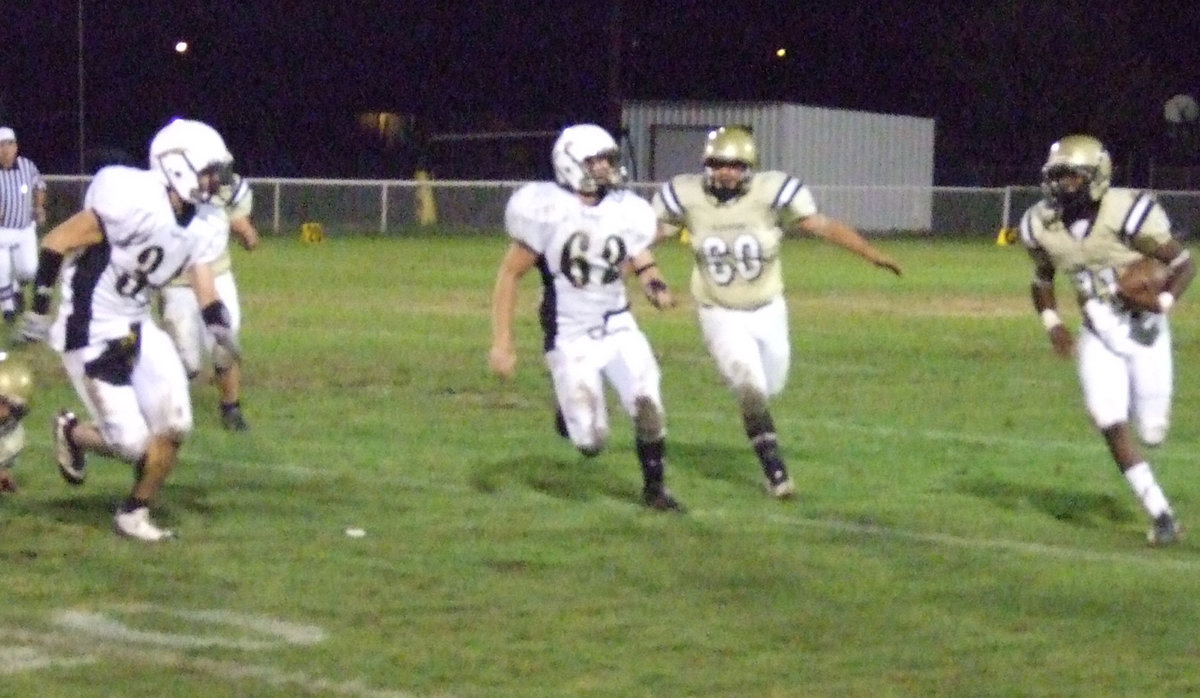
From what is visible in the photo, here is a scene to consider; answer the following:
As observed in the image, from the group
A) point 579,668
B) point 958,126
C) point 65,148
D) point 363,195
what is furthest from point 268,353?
point 958,126

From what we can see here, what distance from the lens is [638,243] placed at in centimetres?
844

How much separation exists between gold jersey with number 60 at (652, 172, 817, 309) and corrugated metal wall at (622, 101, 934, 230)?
2999 centimetres

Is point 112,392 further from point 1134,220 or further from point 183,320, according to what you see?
point 1134,220

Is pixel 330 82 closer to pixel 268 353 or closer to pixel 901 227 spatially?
pixel 901 227

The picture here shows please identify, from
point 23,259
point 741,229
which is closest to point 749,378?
point 741,229

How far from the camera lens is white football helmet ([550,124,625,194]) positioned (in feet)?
27.1

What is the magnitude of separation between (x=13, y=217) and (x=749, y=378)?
8.82 m

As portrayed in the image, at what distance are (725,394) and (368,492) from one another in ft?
14.1

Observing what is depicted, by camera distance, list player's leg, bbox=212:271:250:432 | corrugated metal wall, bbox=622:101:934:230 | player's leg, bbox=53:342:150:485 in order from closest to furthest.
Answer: player's leg, bbox=53:342:150:485 < player's leg, bbox=212:271:250:432 < corrugated metal wall, bbox=622:101:934:230

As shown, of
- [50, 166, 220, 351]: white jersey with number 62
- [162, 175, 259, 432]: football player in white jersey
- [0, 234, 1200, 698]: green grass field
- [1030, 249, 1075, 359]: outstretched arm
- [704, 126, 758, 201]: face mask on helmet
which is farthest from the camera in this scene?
[162, 175, 259, 432]: football player in white jersey

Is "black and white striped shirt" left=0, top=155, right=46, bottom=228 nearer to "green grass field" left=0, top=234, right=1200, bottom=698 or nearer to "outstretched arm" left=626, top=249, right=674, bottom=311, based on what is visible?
"green grass field" left=0, top=234, right=1200, bottom=698

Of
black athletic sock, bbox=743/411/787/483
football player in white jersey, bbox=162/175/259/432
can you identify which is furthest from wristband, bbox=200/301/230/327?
football player in white jersey, bbox=162/175/259/432

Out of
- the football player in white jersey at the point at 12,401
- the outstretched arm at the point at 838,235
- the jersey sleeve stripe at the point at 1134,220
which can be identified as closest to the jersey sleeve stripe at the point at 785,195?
the outstretched arm at the point at 838,235

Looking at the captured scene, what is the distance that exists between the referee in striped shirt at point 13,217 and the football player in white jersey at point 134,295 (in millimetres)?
8528
